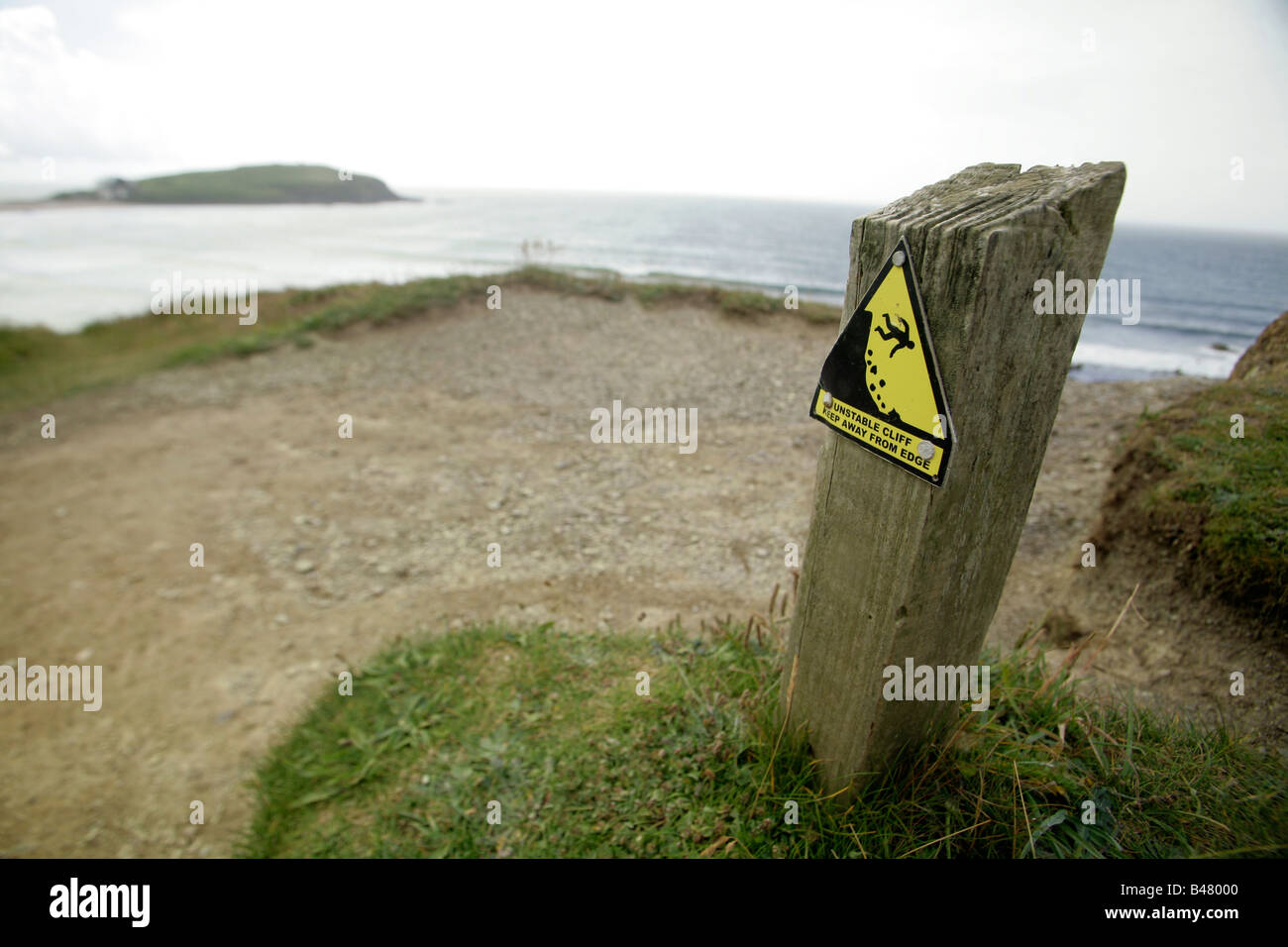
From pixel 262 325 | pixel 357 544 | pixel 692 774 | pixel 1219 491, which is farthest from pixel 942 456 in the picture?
pixel 262 325

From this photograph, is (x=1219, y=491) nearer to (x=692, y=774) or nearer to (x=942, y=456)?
(x=942, y=456)

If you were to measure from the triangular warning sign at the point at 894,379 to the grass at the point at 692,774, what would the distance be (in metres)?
1.15

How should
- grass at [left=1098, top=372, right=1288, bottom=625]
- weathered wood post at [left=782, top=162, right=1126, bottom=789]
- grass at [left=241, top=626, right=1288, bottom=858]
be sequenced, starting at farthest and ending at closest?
grass at [left=1098, top=372, right=1288, bottom=625], grass at [left=241, top=626, right=1288, bottom=858], weathered wood post at [left=782, top=162, right=1126, bottom=789]

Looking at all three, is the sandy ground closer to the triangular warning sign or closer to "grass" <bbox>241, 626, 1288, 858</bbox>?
"grass" <bbox>241, 626, 1288, 858</bbox>

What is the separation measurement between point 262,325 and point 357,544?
Answer: 12856 millimetres

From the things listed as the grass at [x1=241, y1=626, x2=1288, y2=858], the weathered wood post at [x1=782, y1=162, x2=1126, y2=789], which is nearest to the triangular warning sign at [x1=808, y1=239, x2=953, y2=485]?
the weathered wood post at [x1=782, y1=162, x2=1126, y2=789]

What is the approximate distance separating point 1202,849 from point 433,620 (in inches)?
201

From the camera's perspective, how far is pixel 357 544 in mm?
6914

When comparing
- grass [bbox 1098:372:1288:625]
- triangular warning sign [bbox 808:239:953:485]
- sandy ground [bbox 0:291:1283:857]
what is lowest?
sandy ground [bbox 0:291:1283:857]

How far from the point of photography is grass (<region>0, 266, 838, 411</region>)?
13.1 metres

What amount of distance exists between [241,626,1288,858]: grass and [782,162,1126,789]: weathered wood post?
0.26m

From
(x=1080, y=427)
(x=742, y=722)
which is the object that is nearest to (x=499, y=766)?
(x=742, y=722)

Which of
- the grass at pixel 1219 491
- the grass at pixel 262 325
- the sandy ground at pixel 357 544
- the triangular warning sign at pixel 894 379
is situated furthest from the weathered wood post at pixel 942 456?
the grass at pixel 262 325
